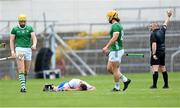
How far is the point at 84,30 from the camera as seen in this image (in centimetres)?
4269

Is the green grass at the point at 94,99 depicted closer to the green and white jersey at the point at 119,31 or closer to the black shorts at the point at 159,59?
the green and white jersey at the point at 119,31

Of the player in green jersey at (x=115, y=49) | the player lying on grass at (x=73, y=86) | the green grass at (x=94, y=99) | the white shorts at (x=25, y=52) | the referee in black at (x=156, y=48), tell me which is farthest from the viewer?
the referee in black at (x=156, y=48)

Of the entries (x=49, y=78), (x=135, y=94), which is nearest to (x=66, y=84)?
(x=135, y=94)

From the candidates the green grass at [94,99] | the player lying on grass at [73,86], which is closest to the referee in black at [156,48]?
the green grass at [94,99]

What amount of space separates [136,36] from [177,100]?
2070 cm

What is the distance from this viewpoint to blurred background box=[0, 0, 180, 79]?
1606 inches

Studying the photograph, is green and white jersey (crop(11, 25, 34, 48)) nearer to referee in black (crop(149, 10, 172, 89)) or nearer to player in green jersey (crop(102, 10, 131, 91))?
player in green jersey (crop(102, 10, 131, 91))

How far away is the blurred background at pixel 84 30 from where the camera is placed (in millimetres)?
40781

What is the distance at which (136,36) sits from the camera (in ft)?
135

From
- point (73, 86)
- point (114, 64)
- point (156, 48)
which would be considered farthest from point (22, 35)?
point (156, 48)

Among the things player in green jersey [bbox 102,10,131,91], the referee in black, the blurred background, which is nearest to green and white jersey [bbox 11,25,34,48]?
player in green jersey [bbox 102,10,131,91]

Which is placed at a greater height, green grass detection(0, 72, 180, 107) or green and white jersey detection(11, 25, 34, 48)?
green and white jersey detection(11, 25, 34, 48)

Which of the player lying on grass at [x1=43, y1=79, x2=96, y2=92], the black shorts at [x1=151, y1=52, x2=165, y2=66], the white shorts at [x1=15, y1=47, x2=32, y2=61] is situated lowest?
the player lying on grass at [x1=43, y1=79, x2=96, y2=92]

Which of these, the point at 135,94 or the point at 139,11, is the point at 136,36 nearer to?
the point at 139,11
